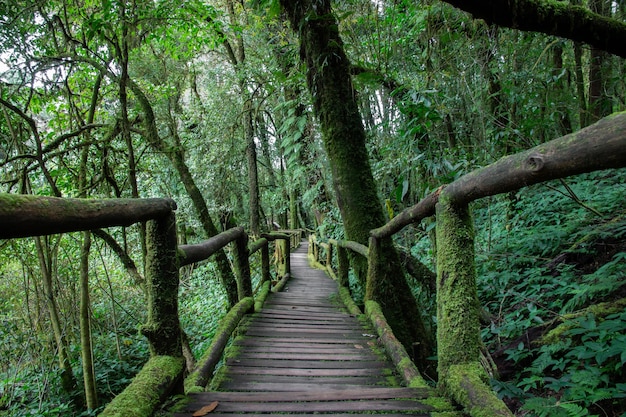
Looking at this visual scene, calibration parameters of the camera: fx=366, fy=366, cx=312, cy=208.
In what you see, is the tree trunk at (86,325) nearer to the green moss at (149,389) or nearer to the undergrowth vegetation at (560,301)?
the green moss at (149,389)

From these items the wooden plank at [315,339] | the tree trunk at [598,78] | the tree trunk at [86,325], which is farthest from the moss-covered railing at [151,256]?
the tree trunk at [598,78]

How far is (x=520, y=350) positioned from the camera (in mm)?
3100

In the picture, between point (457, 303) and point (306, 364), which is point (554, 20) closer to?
point (457, 303)

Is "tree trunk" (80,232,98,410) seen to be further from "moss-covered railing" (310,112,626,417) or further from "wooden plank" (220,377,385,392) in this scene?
"moss-covered railing" (310,112,626,417)

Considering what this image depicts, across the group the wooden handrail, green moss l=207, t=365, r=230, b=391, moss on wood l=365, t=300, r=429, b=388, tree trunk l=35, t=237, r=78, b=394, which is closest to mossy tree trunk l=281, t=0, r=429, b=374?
moss on wood l=365, t=300, r=429, b=388

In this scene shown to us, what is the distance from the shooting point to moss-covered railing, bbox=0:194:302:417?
3.46 feet

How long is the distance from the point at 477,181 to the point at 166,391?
178 cm

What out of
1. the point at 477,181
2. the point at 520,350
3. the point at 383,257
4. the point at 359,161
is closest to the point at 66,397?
the point at 383,257

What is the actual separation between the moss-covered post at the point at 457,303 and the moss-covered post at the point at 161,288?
A: 1.42m

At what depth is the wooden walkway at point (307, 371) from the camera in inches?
74.2

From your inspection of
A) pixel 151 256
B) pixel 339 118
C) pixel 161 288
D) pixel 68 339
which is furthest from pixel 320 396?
pixel 68 339

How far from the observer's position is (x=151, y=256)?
188 centimetres

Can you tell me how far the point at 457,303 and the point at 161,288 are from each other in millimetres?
1533

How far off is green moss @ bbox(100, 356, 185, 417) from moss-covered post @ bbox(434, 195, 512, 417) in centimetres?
139
